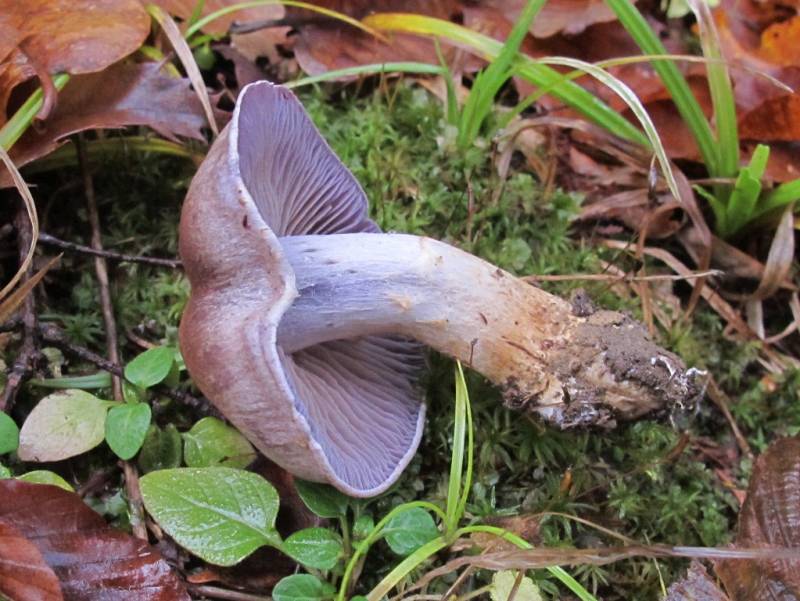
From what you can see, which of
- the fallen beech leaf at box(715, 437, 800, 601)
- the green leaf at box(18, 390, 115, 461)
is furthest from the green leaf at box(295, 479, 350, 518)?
the fallen beech leaf at box(715, 437, 800, 601)

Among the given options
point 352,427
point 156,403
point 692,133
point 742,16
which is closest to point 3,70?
point 156,403

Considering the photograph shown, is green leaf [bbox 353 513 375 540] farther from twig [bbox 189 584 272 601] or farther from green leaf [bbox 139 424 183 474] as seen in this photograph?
green leaf [bbox 139 424 183 474]

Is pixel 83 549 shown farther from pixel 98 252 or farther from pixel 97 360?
pixel 98 252

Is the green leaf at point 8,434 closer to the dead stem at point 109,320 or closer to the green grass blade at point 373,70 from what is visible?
Result: the dead stem at point 109,320

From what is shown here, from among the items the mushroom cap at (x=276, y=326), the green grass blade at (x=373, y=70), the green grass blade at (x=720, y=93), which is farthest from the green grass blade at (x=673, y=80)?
the mushroom cap at (x=276, y=326)

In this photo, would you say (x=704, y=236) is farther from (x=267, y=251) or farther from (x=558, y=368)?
(x=267, y=251)

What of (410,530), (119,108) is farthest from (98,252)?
(410,530)
